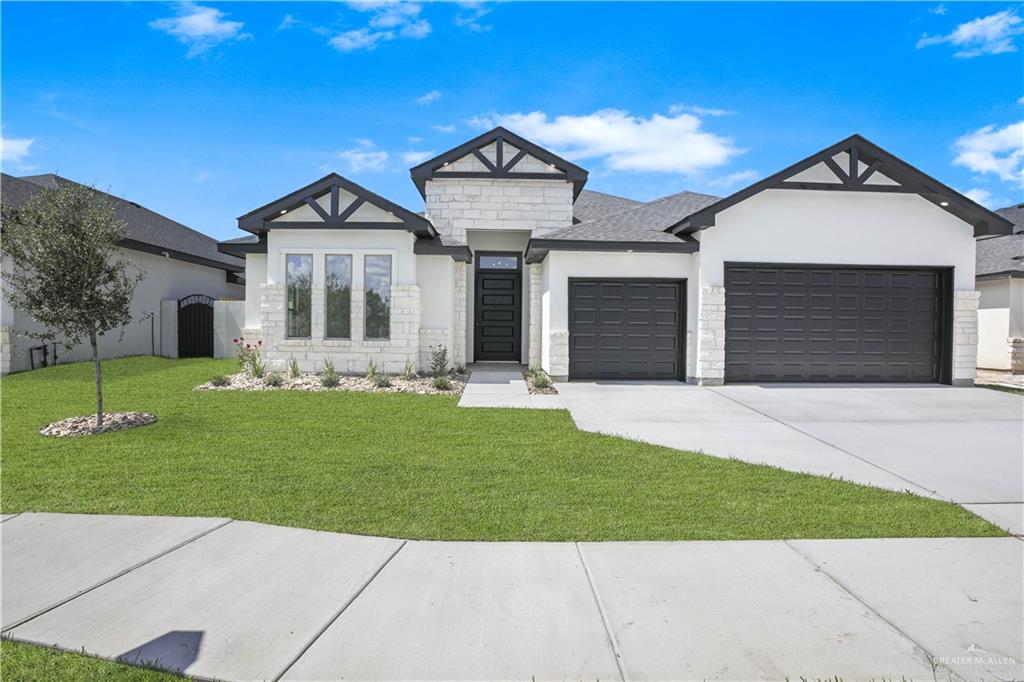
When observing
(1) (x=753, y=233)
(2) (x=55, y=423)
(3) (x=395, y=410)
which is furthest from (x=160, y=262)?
(1) (x=753, y=233)

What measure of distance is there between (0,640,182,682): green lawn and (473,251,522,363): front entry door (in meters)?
14.1

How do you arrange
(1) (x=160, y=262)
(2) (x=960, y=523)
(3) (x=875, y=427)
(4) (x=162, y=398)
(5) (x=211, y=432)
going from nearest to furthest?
(2) (x=960, y=523), (5) (x=211, y=432), (3) (x=875, y=427), (4) (x=162, y=398), (1) (x=160, y=262)

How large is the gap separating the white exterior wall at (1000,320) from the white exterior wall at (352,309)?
16.5 metres

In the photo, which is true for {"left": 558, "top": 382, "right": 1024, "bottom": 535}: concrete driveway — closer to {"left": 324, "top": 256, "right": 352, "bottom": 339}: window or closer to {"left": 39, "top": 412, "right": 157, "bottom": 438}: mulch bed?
{"left": 324, "top": 256, "right": 352, "bottom": 339}: window

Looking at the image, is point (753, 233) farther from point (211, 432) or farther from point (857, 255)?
point (211, 432)

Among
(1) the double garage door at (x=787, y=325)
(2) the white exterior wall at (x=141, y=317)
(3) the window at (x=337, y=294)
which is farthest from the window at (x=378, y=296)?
(2) the white exterior wall at (x=141, y=317)

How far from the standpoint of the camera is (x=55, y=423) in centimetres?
804

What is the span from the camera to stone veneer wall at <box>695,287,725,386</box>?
12.6m

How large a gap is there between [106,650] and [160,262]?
63.3 ft

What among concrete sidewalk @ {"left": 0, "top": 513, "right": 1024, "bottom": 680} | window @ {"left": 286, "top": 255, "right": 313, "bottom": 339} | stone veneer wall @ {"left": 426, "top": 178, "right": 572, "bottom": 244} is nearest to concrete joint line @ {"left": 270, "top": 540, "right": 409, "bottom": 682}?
concrete sidewalk @ {"left": 0, "top": 513, "right": 1024, "bottom": 680}

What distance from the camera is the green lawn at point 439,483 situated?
4.50m

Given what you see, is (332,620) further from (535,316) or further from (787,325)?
(535,316)

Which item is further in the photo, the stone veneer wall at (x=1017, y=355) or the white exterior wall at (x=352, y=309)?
the stone veneer wall at (x=1017, y=355)

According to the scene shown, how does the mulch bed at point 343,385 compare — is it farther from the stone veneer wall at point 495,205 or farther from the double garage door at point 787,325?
the stone veneer wall at point 495,205
